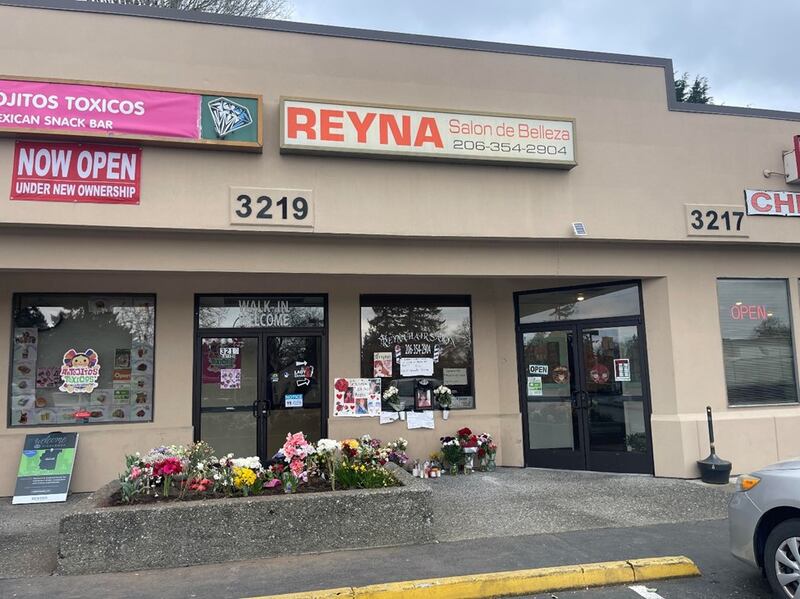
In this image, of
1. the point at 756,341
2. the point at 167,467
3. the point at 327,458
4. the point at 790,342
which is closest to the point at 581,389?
the point at 756,341

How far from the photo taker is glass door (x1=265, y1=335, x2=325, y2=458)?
9.15 meters

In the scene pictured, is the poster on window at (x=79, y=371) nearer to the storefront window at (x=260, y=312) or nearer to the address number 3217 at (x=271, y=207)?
the storefront window at (x=260, y=312)

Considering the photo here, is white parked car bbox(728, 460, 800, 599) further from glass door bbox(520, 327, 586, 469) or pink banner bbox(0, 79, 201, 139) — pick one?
pink banner bbox(0, 79, 201, 139)

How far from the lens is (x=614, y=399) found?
914cm

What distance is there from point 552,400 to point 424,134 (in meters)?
4.73

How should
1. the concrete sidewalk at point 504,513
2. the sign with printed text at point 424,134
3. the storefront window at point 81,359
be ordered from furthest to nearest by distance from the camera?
the storefront window at point 81,359, the sign with printed text at point 424,134, the concrete sidewalk at point 504,513

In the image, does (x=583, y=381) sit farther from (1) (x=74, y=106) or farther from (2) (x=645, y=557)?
(1) (x=74, y=106)

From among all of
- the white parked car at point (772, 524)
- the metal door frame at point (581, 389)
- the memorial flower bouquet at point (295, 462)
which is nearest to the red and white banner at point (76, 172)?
the memorial flower bouquet at point (295, 462)

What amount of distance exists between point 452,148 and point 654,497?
17.5 feet

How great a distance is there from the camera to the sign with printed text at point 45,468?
782 cm

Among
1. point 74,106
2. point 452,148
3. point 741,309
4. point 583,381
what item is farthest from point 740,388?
point 74,106

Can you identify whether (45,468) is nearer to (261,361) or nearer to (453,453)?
(261,361)

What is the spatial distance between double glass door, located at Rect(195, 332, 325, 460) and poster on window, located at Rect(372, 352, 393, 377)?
87cm

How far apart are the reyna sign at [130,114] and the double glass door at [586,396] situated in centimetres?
561
